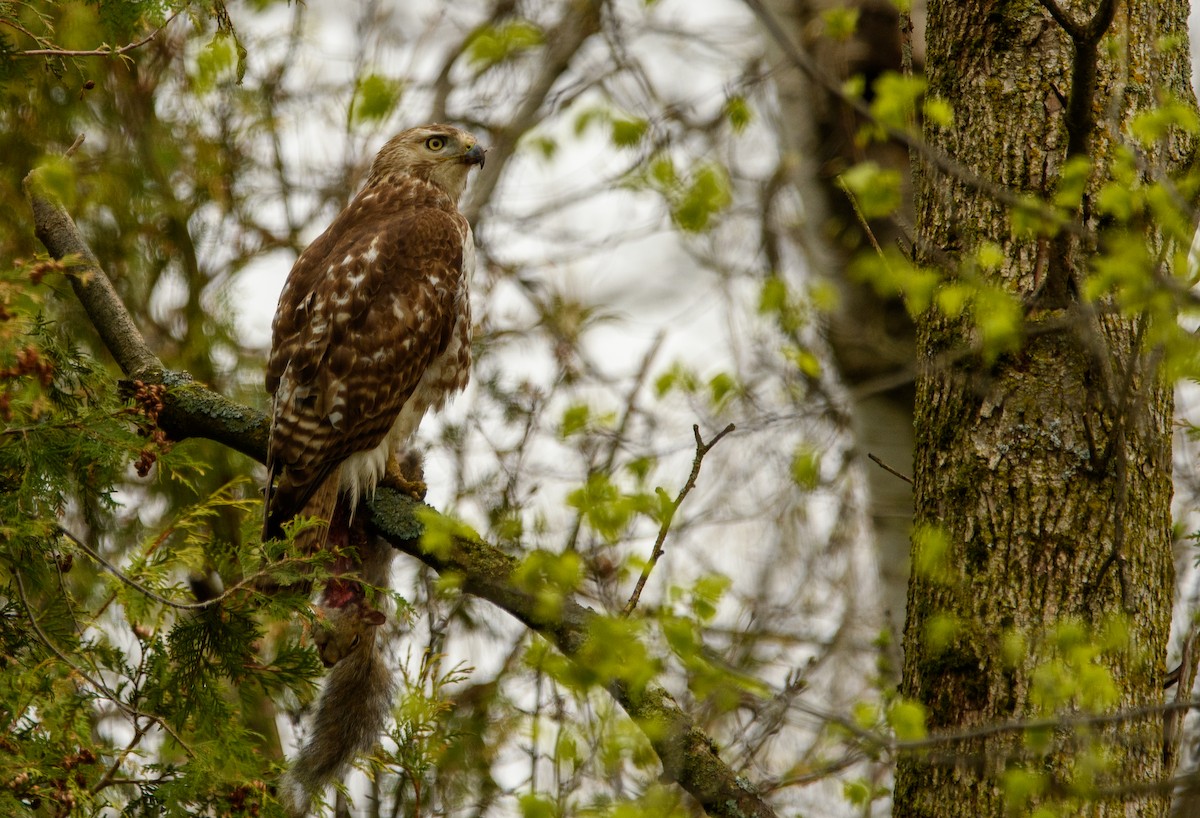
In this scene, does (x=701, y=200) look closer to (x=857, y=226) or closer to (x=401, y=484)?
(x=401, y=484)

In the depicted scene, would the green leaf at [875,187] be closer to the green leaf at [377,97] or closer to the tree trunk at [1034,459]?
the tree trunk at [1034,459]

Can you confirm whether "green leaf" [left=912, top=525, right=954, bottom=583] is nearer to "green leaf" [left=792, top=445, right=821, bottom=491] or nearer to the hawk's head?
"green leaf" [left=792, top=445, right=821, bottom=491]

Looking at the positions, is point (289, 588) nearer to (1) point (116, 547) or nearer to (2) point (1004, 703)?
(2) point (1004, 703)

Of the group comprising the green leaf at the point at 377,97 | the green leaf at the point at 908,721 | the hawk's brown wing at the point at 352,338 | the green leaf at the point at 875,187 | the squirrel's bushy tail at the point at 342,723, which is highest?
the hawk's brown wing at the point at 352,338

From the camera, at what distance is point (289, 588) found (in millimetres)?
3869

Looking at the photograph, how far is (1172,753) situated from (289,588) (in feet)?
8.31

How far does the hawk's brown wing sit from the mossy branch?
17 centimetres

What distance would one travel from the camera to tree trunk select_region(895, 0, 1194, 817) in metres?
2.91

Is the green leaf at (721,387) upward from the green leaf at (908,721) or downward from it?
upward

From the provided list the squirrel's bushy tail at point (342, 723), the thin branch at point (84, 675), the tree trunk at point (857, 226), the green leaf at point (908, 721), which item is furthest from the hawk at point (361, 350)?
the green leaf at point (908, 721)

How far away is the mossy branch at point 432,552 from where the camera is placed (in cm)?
313

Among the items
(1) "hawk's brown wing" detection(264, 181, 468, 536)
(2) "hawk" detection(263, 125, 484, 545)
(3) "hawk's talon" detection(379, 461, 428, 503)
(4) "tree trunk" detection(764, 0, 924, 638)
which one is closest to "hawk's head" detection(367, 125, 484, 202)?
(2) "hawk" detection(263, 125, 484, 545)

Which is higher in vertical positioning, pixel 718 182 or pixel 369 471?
pixel 369 471

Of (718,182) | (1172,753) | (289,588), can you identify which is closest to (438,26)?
(289,588)
